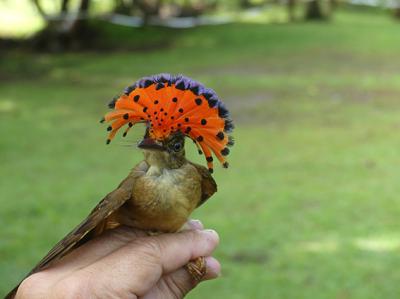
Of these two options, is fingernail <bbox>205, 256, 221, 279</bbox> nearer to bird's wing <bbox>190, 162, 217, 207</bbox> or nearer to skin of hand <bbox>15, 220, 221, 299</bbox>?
skin of hand <bbox>15, 220, 221, 299</bbox>

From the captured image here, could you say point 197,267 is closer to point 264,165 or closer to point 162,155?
point 162,155

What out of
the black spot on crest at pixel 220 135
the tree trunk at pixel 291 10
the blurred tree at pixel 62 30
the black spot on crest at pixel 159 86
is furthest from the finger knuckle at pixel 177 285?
the tree trunk at pixel 291 10

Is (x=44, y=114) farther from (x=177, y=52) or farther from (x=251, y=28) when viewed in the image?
(x=251, y=28)

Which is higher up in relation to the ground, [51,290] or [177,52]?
[51,290]

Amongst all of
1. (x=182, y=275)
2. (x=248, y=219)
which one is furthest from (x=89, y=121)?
(x=182, y=275)

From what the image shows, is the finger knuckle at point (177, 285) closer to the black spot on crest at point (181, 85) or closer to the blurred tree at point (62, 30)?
the black spot on crest at point (181, 85)

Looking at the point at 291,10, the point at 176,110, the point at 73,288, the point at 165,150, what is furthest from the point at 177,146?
the point at 291,10

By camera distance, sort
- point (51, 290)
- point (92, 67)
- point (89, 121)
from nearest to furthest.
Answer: point (51, 290) < point (89, 121) < point (92, 67)
